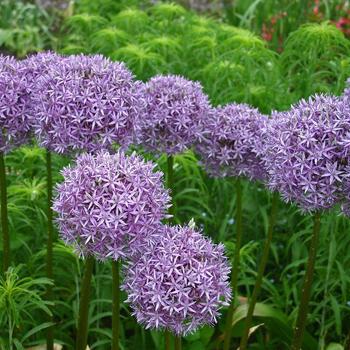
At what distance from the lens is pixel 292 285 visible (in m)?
4.31

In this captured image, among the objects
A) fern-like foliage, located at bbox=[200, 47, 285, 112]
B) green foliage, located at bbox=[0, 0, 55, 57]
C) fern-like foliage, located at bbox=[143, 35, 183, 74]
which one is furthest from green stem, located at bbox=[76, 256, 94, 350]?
green foliage, located at bbox=[0, 0, 55, 57]

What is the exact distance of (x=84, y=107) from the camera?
2.89m

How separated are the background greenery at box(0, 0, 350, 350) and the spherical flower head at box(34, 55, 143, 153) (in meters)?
0.64

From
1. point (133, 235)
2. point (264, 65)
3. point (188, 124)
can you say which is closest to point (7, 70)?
point (188, 124)

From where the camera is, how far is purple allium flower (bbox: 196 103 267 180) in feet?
11.1

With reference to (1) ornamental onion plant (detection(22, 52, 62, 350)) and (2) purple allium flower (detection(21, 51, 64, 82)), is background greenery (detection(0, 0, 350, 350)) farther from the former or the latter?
(2) purple allium flower (detection(21, 51, 64, 82))

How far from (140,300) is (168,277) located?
138mm

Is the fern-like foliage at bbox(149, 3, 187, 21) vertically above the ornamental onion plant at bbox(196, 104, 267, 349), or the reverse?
the fern-like foliage at bbox(149, 3, 187, 21)

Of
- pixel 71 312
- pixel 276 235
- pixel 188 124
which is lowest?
pixel 71 312

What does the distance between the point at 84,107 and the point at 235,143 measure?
2.65ft

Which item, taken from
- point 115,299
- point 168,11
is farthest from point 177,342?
point 168,11

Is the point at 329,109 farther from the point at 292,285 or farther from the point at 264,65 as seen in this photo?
the point at 264,65

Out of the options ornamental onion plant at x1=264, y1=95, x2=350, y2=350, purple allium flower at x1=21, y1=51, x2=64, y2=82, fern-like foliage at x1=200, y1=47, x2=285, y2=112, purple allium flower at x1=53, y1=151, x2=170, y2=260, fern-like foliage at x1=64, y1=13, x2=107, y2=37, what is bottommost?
purple allium flower at x1=53, y1=151, x2=170, y2=260

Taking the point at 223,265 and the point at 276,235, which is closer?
the point at 223,265
